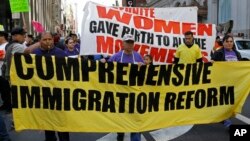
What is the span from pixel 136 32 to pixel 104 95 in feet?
13.0

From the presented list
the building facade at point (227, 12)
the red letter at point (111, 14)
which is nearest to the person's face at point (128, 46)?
the red letter at point (111, 14)

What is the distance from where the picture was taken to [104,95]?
680cm

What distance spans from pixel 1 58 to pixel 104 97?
441 centimetres

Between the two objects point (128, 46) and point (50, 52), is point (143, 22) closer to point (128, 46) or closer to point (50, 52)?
point (128, 46)

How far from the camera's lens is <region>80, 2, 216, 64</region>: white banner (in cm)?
1026

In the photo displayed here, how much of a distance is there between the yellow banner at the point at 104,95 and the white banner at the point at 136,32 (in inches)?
131

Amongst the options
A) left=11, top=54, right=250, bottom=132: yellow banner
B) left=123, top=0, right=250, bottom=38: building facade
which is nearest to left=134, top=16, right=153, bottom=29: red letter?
left=11, top=54, right=250, bottom=132: yellow banner

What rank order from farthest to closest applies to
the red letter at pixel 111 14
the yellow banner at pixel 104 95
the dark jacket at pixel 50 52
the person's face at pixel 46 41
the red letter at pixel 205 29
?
the red letter at pixel 205 29
the red letter at pixel 111 14
the dark jacket at pixel 50 52
the person's face at pixel 46 41
the yellow banner at pixel 104 95

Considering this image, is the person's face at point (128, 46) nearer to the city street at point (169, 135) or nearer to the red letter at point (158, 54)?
the city street at point (169, 135)

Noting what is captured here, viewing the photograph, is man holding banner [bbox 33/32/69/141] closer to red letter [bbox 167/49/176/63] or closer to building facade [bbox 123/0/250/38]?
red letter [bbox 167/49/176/63]

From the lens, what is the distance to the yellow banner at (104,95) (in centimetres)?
660

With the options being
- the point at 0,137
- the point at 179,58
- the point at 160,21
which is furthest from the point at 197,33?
the point at 0,137

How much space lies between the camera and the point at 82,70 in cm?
671

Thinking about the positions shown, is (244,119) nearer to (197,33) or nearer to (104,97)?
(197,33)
